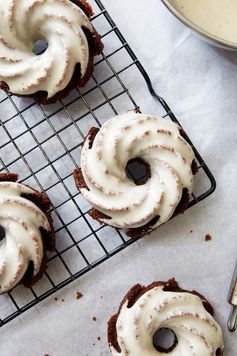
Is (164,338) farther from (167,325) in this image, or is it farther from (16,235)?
(16,235)

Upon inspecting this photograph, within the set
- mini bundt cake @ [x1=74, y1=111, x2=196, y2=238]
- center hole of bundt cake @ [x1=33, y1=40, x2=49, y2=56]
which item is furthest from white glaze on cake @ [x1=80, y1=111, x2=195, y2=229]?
center hole of bundt cake @ [x1=33, y1=40, x2=49, y2=56]

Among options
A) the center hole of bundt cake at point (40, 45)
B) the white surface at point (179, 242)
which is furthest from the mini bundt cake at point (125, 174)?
the center hole of bundt cake at point (40, 45)

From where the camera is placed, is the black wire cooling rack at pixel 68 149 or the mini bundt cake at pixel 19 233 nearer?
the mini bundt cake at pixel 19 233

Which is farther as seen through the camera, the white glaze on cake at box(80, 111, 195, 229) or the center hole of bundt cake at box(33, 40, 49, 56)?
the center hole of bundt cake at box(33, 40, 49, 56)

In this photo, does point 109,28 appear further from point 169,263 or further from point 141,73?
point 169,263

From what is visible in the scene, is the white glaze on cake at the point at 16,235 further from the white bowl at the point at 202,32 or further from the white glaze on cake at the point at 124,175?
the white bowl at the point at 202,32

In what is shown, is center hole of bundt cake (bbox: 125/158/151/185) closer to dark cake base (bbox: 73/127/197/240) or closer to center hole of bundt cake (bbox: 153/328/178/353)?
dark cake base (bbox: 73/127/197/240)
